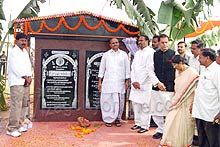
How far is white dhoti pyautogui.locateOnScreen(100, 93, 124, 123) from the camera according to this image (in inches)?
268

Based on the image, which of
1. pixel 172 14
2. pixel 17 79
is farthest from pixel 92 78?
pixel 172 14

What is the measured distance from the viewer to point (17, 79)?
5.62 meters

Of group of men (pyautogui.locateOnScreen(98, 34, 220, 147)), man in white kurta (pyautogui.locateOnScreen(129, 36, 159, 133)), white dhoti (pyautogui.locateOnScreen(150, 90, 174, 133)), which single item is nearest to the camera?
group of men (pyautogui.locateOnScreen(98, 34, 220, 147))

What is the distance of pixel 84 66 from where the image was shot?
719cm

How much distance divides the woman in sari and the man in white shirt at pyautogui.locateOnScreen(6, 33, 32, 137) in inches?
101

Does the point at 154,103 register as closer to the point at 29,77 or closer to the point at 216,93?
the point at 216,93

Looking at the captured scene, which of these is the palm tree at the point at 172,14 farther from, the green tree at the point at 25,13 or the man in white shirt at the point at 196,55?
the green tree at the point at 25,13

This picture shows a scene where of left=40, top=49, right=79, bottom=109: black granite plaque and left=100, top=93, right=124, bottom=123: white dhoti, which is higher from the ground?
left=40, top=49, right=79, bottom=109: black granite plaque

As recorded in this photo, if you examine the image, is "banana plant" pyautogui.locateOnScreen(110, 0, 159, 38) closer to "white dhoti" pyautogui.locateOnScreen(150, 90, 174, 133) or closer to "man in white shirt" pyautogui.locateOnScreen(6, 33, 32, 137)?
"white dhoti" pyautogui.locateOnScreen(150, 90, 174, 133)

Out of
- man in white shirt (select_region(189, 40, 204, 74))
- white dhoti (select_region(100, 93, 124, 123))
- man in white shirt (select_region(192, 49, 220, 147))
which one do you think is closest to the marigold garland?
white dhoti (select_region(100, 93, 124, 123))

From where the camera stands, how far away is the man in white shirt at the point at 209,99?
4.14 m

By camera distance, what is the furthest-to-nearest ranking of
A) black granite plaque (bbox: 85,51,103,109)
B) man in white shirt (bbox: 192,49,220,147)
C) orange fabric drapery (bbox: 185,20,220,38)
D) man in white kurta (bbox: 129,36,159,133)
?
orange fabric drapery (bbox: 185,20,220,38), black granite plaque (bbox: 85,51,103,109), man in white kurta (bbox: 129,36,159,133), man in white shirt (bbox: 192,49,220,147)

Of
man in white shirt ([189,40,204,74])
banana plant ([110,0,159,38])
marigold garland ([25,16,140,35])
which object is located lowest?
man in white shirt ([189,40,204,74])

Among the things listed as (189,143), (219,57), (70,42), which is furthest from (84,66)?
(219,57)
